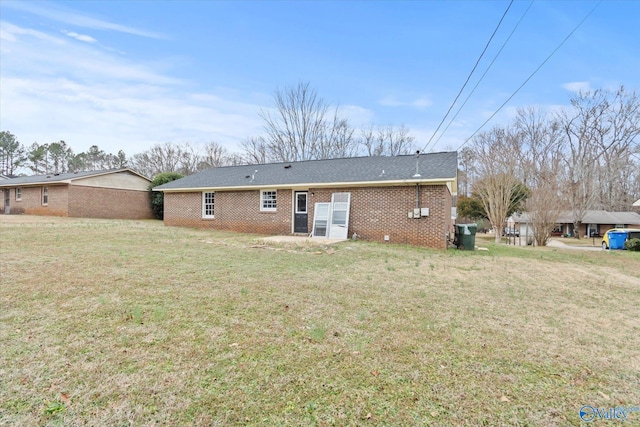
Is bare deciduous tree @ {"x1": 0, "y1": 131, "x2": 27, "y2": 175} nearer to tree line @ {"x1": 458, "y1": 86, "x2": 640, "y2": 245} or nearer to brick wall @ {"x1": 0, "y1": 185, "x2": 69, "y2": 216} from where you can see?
brick wall @ {"x1": 0, "y1": 185, "x2": 69, "y2": 216}

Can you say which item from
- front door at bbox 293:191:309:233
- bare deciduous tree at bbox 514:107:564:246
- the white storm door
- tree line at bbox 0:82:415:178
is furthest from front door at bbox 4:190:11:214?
bare deciduous tree at bbox 514:107:564:246

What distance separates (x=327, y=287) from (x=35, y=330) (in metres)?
3.68

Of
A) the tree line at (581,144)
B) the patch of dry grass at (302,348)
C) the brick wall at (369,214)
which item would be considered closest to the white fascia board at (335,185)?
the brick wall at (369,214)

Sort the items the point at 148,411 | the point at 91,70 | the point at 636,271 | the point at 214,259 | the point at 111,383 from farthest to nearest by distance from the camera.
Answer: the point at 91,70
the point at 636,271
the point at 214,259
the point at 111,383
the point at 148,411

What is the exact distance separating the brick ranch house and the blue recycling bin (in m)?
11.2

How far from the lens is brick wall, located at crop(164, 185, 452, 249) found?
1133 centimetres

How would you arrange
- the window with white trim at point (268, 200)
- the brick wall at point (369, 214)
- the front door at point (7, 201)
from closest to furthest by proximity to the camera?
the brick wall at point (369, 214), the window with white trim at point (268, 200), the front door at point (7, 201)

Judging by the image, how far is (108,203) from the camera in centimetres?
2181

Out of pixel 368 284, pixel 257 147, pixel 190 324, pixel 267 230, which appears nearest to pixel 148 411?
pixel 190 324

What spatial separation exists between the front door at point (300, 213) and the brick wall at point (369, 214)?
229 mm

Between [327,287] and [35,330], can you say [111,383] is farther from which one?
[327,287]

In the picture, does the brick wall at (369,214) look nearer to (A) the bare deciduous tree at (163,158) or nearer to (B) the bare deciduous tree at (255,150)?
(B) the bare deciduous tree at (255,150)

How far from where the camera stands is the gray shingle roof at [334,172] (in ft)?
39.2

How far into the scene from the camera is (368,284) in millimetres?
5562
